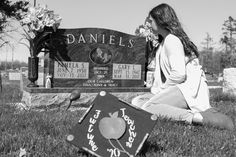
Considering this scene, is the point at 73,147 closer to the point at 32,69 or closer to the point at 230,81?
the point at 32,69

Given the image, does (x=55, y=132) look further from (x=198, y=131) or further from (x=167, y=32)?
(x=167, y=32)

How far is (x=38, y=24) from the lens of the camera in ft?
20.3

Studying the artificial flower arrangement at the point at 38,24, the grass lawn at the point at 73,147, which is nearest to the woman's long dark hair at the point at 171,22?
the grass lawn at the point at 73,147

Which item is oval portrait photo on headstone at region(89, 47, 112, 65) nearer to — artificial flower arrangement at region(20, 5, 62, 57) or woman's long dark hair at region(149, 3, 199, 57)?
artificial flower arrangement at region(20, 5, 62, 57)

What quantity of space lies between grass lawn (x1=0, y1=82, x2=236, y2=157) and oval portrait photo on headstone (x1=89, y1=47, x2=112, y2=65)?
2.91 meters

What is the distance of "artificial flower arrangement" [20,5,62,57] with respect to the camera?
618 centimetres

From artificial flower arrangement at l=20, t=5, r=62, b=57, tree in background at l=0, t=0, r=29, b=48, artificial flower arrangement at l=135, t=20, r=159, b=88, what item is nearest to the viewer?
artificial flower arrangement at l=20, t=5, r=62, b=57

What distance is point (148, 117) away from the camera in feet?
8.68

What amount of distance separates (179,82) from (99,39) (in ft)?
10.6

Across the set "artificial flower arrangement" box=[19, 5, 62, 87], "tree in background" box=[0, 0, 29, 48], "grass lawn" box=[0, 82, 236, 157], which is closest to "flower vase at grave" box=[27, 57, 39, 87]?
"artificial flower arrangement" box=[19, 5, 62, 87]

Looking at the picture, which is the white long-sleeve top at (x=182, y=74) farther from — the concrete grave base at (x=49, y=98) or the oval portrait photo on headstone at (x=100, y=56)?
the oval portrait photo on headstone at (x=100, y=56)

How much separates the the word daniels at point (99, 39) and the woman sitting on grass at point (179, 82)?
8.83ft

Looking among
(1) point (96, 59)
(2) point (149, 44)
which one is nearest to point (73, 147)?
(1) point (96, 59)

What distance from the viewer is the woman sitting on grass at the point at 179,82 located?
3977mm
